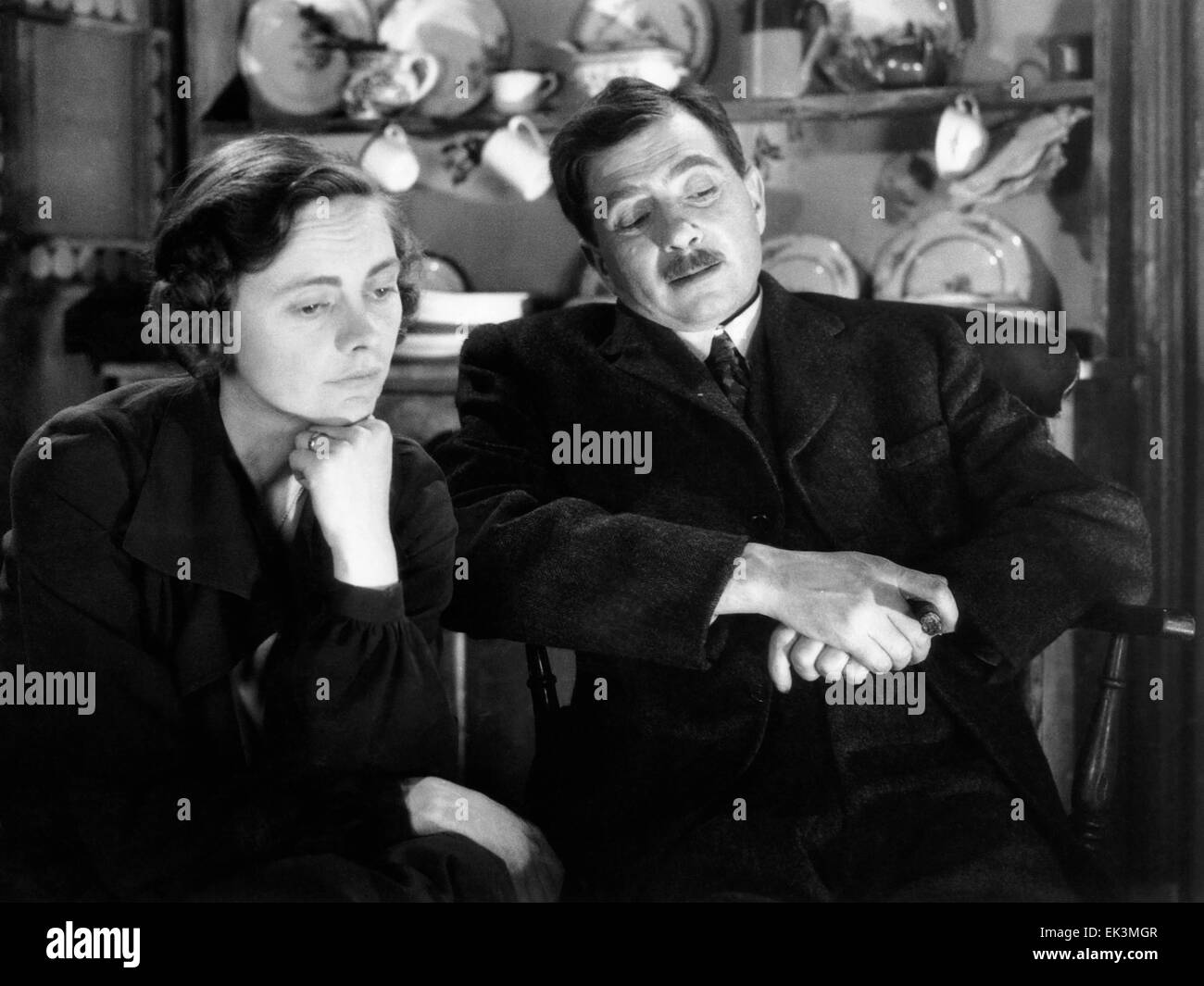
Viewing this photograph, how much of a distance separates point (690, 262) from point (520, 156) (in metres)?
0.70

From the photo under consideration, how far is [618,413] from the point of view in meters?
1.28

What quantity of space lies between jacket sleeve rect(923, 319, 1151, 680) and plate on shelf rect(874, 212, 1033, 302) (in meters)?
0.53

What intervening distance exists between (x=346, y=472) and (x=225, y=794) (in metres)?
0.26

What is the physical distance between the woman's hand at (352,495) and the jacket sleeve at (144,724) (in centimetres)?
2

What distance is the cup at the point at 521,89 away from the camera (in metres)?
1.86

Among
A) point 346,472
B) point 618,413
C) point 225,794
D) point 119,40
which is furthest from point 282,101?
point 225,794

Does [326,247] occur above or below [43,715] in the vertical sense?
above

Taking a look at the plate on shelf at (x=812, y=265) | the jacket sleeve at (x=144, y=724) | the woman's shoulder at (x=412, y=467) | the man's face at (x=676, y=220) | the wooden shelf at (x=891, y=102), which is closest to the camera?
the jacket sleeve at (x=144, y=724)

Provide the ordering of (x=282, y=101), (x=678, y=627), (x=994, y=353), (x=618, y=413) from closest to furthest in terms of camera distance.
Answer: (x=678, y=627), (x=618, y=413), (x=994, y=353), (x=282, y=101)

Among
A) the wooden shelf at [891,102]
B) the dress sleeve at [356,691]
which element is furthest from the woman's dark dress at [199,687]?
the wooden shelf at [891,102]

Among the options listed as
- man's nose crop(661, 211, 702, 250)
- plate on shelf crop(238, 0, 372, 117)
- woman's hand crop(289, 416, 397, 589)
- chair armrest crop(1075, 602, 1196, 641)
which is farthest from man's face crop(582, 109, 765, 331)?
plate on shelf crop(238, 0, 372, 117)

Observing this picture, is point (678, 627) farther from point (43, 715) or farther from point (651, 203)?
point (43, 715)

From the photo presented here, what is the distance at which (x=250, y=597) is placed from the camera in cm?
108

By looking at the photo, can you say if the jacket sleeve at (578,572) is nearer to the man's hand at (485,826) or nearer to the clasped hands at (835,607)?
the clasped hands at (835,607)
